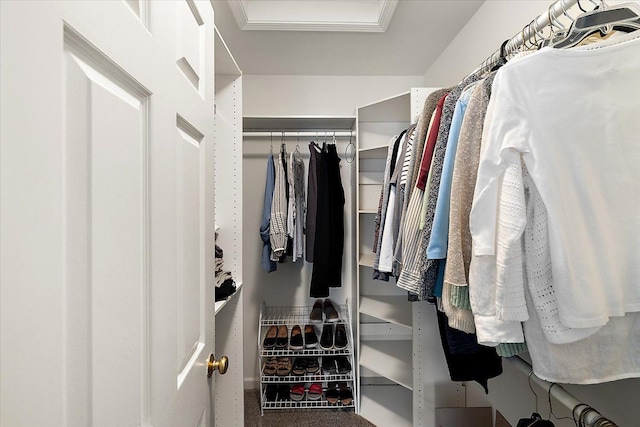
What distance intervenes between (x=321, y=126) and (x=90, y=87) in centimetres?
190

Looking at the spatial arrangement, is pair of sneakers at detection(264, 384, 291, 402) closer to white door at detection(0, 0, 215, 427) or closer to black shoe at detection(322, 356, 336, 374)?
black shoe at detection(322, 356, 336, 374)

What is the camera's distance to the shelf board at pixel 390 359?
5.58ft

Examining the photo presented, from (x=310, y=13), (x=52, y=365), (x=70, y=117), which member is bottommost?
(x=52, y=365)

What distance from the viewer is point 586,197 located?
0.61 metres

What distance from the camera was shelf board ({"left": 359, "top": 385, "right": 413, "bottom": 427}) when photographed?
1.79m

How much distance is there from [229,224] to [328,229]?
0.70 meters

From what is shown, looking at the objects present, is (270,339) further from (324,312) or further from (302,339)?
(324,312)

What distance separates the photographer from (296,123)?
2096 millimetres

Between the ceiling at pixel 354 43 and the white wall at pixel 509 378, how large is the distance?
11cm

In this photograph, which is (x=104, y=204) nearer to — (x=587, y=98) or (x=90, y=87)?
(x=90, y=87)

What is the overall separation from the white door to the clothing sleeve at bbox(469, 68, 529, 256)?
2.08 ft

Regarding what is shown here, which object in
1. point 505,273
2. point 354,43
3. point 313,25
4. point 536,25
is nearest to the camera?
point 505,273

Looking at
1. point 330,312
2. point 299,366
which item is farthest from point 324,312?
point 299,366

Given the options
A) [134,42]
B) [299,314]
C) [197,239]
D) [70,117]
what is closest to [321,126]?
[299,314]
